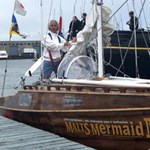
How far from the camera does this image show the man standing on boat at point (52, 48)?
1209 centimetres

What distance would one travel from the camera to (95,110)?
9.80 m

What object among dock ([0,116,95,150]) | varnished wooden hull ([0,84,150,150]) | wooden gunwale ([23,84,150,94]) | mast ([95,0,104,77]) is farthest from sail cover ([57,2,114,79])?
dock ([0,116,95,150])

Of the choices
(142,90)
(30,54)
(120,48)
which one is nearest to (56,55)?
(142,90)

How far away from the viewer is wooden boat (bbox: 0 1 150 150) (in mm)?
9332

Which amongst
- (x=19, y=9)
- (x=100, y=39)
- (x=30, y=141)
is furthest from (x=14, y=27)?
(x=30, y=141)

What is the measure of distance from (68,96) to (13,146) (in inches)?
93.8

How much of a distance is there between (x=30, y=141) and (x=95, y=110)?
1716 millimetres

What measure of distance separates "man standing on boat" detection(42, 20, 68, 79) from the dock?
256cm

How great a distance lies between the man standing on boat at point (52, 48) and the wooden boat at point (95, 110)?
636 millimetres

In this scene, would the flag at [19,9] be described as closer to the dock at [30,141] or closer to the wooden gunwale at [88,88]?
the wooden gunwale at [88,88]

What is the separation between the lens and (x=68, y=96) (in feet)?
34.0

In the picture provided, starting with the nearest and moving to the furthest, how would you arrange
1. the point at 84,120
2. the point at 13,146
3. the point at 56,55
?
the point at 13,146
the point at 84,120
the point at 56,55

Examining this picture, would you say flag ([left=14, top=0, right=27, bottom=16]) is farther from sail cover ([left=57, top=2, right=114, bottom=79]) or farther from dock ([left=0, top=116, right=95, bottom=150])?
dock ([left=0, top=116, right=95, bottom=150])

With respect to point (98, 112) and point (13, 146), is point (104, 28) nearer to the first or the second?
point (98, 112)
